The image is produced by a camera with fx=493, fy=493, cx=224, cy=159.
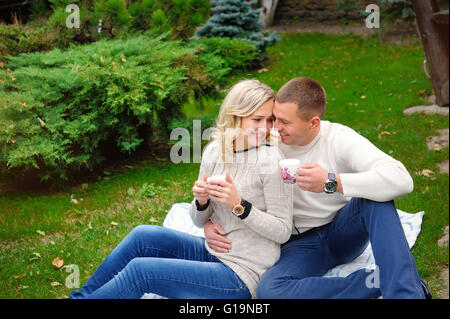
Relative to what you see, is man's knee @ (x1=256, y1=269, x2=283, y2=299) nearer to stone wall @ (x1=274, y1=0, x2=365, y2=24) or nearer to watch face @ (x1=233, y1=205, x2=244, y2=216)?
watch face @ (x1=233, y1=205, x2=244, y2=216)

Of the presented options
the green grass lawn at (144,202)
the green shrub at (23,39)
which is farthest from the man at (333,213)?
the green shrub at (23,39)

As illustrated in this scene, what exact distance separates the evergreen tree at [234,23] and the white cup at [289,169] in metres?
6.56

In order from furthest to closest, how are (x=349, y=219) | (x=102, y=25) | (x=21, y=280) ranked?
1. (x=102, y=25)
2. (x=21, y=280)
3. (x=349, y=219)

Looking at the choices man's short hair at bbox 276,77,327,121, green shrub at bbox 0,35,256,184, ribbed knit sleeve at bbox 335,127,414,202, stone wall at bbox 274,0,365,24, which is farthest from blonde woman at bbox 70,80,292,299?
stone wall at bbox 274,0,365,24

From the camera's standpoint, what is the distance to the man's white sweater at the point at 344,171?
8.11 ft

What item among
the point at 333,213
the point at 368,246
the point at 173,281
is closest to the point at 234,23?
the point at 368,246

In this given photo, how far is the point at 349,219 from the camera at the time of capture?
2.74 m

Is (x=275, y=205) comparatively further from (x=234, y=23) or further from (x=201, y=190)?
(x=234, y=23)

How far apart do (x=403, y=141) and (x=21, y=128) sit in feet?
13.4

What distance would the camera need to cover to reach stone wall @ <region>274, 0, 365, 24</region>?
12.4m

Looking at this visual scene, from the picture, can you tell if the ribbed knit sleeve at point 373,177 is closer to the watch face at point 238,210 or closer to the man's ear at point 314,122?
the man's ear at point 314,122

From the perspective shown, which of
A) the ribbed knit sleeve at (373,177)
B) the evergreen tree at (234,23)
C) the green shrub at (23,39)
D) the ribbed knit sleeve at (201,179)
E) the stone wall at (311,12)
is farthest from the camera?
the stone wall at (311,12)
